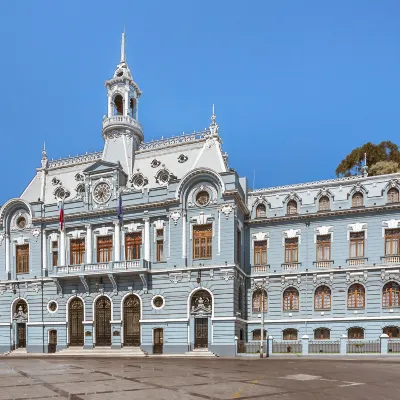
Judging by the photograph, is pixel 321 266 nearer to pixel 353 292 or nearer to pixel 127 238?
pixel 353 292

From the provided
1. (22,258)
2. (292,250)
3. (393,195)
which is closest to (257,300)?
(292,250)

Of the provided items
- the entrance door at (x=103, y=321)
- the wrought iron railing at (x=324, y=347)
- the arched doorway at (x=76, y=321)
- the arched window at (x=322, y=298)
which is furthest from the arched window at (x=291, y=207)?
the arched doorway at (x=76, y=321)

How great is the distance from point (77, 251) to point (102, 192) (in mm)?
6483

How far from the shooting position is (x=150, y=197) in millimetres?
47844

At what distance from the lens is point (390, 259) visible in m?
42.9

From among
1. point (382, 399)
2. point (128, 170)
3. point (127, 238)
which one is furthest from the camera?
point (128, 170)

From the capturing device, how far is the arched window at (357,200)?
45.1 meters

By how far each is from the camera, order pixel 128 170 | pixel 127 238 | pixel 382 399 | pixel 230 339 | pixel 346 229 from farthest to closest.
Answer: pixel 128 170 < pixel 127 238 < pixel 346 229 < pixel 230 339 < pixel 382 399

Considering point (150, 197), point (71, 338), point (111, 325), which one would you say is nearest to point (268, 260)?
point (150, 197)

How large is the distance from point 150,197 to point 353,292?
20.4 m

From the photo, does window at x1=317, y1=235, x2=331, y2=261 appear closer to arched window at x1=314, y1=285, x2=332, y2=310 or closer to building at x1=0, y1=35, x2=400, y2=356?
building at x1=0, y1=35, x2=400, y2=356

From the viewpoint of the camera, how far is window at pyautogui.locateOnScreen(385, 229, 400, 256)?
43219 mm

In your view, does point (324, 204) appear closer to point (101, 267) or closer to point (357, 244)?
point (357, 244)

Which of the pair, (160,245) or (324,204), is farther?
(160,245)
